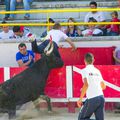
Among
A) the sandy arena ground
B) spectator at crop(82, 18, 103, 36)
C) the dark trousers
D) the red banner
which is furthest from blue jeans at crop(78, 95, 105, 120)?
spectator at crop(82, 18, 103, 36)

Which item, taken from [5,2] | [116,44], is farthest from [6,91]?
[5,2]

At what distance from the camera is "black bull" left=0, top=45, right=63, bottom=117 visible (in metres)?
10.4

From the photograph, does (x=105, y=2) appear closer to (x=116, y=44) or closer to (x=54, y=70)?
(x=116, y=44)

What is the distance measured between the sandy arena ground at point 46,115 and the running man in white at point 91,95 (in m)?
1.93

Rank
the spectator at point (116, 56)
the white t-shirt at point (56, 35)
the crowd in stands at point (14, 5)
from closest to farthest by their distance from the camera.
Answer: the white t-shirt at point (56, 35), the spectator at point (116, 56), the crowd in stands at point (14, 5)

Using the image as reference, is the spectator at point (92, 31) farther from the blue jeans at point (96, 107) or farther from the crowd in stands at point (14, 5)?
the blue jeans at point (96, 107)

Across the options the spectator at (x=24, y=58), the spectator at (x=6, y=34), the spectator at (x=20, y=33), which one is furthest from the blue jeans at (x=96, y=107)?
the spectator at (x=6, y=34)

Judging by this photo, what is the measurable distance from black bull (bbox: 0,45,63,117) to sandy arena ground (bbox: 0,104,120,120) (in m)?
0.29

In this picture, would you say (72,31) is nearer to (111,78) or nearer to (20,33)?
(20,33)

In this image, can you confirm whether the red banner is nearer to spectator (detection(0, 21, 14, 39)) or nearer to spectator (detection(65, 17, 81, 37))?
spectator (detection(65, 17, 81, 37))

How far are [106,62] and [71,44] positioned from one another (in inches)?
37.2

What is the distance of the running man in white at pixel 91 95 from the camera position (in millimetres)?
8391

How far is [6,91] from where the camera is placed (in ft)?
34.0

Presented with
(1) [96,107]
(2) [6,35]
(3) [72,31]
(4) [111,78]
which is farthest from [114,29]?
(1) [96,107]
